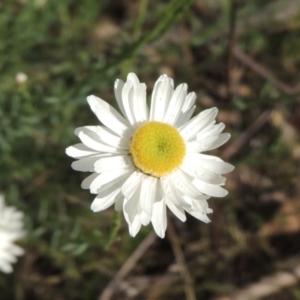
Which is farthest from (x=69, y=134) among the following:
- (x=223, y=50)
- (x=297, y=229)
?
(x=297, y=229)

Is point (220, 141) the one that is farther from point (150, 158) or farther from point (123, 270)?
point (123, 270)

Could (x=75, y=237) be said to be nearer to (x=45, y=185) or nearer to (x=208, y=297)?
(x=45, y=185)

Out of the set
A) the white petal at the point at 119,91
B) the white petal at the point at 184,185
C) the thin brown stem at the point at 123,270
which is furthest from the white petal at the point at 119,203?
the thin brown stem at the point at 123,270

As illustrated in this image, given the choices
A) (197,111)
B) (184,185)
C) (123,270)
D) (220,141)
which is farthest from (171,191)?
(197,111)

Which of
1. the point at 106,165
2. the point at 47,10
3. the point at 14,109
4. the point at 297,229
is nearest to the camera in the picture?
the point at 106,165

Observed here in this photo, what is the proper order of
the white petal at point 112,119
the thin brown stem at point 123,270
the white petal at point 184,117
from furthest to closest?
the thin brown stem at point 123,270
the white petal at point 184,117
the white petal at point 112,119

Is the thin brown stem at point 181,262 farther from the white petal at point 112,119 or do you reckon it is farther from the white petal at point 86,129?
the white petal at point 86,129
